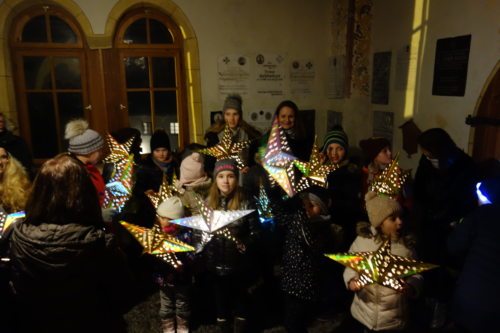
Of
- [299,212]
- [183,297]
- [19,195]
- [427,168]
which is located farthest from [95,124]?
[427,168]

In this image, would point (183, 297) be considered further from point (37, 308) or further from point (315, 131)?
point (315, 131)

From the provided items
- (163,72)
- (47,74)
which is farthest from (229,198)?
(47,74)

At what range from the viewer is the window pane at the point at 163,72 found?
5.71m

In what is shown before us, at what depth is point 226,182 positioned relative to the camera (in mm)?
2799

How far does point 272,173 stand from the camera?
2.61m

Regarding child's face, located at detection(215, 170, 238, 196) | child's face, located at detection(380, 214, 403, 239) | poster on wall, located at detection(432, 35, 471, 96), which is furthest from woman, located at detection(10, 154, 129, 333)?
poster on wall, located at detection(432, 35, 471, 96)

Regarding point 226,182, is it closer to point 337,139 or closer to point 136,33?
point 337,139

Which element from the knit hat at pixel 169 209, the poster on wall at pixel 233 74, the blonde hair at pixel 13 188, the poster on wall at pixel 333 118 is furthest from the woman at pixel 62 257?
the poster on wall at pixel 333 118

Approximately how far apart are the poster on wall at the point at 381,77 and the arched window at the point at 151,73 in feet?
9.20

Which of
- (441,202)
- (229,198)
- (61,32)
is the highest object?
(61,32)

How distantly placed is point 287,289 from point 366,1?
14.0ft

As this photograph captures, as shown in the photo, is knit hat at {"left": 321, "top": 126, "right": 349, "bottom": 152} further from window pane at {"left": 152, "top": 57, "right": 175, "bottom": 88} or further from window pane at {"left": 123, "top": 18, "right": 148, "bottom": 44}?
window pane at {"left": 123, "top": 18, "right": 148, "bottom": 44}

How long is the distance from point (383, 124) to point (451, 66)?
1296 mm

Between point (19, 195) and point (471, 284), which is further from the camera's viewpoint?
point (19, 195)
